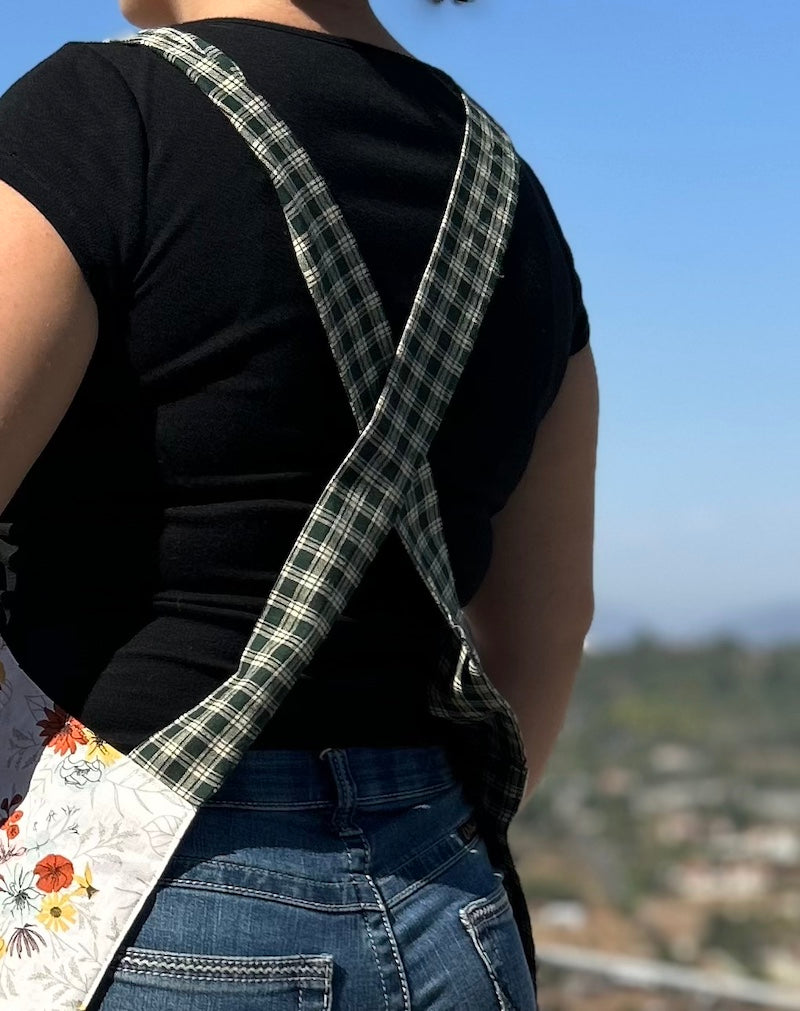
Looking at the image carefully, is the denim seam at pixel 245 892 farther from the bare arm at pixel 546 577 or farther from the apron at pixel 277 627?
the bare arm at pixel 546 577

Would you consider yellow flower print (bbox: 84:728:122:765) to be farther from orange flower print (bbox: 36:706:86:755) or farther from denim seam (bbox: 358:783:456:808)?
denim seam (bbox: 358:783:456:808)

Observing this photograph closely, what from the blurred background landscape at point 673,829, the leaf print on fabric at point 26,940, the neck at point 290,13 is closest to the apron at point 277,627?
the leaf print on fabric at point 26,940

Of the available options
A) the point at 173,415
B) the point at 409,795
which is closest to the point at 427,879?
the point at 409,795

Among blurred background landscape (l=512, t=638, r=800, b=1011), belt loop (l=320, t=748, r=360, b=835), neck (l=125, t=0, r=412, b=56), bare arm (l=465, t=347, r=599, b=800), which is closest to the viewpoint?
belt loop (l=320, t=748, r=360, b=835)

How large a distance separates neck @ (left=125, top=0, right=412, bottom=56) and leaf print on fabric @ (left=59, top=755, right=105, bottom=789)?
26.9 inches

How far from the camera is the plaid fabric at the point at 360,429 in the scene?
46.4 inches

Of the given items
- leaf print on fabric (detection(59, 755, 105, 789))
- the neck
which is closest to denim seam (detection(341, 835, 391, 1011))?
leaf print on fabric (detection(59, 755, 105, 789))

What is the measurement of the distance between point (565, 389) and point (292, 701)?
524mm

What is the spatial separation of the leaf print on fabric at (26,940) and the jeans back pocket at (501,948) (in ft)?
1.18

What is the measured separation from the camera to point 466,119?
4.72 feet

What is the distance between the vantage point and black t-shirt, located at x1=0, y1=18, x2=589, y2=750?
1191 mm

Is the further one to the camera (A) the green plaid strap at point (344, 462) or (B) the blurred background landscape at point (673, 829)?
(B) the blurred background landscape at point (673, 829)

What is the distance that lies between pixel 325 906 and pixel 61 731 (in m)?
0.25

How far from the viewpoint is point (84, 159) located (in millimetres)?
1175
